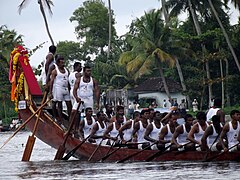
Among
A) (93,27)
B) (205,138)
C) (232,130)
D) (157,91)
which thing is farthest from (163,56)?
(232,130)

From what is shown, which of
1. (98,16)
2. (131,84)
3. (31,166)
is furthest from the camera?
(98,16)

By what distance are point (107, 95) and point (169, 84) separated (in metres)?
11.9

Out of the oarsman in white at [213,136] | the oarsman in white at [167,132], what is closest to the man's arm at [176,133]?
the oarsman in white at [167,132]

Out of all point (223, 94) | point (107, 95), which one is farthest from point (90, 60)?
point (223, 94)

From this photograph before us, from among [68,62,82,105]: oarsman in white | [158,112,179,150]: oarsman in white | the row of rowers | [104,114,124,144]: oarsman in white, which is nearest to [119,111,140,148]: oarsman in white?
the row of rowers

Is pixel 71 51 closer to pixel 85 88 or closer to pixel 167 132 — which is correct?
pixel 85 88

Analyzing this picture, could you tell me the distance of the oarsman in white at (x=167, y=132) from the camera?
593 inches

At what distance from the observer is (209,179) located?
11211 millimetres

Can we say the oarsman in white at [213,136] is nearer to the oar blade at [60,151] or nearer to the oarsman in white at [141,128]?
the oarsman in white at [141,128]

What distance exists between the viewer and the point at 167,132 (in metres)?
15.3

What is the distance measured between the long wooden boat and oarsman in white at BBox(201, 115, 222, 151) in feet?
0.51

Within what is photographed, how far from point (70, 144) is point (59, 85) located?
1.24 meters

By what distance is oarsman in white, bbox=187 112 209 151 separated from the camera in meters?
14.6

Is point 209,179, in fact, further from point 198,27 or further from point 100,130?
point 198,27
